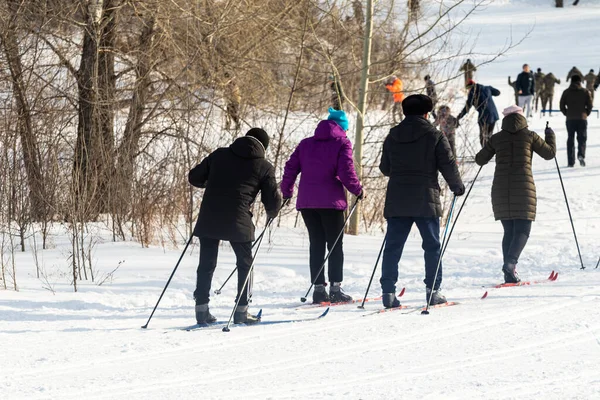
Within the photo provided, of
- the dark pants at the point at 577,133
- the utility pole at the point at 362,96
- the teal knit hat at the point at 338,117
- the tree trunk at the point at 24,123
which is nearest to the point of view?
the teal knit hat at the point at 338,117

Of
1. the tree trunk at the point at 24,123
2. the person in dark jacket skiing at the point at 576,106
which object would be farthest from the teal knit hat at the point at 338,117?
the person in dark jacket skiing at the point at 576,106

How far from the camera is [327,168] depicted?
833 cm

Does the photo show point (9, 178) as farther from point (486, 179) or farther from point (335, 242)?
point (486, 179)

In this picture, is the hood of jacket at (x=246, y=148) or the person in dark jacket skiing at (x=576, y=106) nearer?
the hood of jacket at (x=246, y=148)

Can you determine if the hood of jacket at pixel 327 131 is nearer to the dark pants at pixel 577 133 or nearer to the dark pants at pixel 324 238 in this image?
the dark pants at pixel 324 238

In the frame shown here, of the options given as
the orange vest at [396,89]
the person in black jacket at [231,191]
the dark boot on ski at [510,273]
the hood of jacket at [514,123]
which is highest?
the orange vest at [396,89]

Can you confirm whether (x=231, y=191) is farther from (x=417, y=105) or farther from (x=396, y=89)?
(x=396, y=89)

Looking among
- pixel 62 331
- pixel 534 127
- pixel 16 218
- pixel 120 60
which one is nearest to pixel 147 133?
pixel 120 60

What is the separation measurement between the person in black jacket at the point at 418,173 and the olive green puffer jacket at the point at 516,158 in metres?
1.59

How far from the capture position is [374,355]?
6.26m

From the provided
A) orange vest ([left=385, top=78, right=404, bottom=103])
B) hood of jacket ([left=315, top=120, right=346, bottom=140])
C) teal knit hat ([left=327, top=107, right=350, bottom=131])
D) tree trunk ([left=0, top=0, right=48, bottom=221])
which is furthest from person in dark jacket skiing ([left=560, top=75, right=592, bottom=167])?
hood of jacket ([left=315, top=120, right=346, bottom=140])

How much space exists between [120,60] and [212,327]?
8.16 metres

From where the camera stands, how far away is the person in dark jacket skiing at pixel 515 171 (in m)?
9.43

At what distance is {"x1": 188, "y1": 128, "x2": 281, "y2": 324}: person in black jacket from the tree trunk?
14.0 feet
